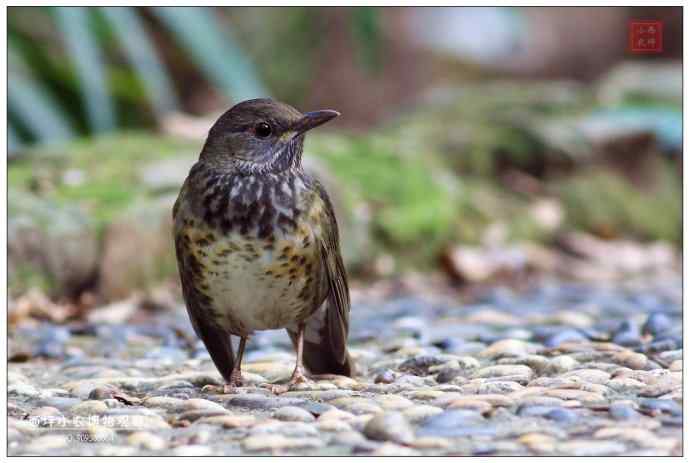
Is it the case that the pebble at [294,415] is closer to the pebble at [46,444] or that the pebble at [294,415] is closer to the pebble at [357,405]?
the pebble at [357,405]

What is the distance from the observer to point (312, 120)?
382cm

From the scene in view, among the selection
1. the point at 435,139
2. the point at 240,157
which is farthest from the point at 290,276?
the point at 435,139

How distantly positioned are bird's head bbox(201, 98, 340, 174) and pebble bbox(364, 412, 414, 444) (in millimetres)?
1236

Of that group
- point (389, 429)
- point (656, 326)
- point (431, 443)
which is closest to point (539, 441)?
point (431, 443)

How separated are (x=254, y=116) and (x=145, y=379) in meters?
0.98

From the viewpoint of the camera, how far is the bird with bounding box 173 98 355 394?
11.8 ft

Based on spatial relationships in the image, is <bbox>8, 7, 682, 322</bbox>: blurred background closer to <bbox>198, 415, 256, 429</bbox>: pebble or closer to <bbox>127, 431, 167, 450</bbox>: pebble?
<bbox>198, 415, 256, 429</bbox>: pebble

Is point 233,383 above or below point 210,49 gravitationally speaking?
below

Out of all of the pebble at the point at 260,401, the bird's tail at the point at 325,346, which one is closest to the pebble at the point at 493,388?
the pebble at the point at 260,401

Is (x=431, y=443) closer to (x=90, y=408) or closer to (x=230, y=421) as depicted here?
(x=230, y=421)

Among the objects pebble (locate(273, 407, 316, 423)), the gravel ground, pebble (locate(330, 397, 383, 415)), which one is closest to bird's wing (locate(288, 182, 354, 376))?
the gravel ground

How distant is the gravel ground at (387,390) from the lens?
2762mm

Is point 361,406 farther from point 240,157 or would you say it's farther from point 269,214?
point 240,157

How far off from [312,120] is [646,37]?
1.78 m
